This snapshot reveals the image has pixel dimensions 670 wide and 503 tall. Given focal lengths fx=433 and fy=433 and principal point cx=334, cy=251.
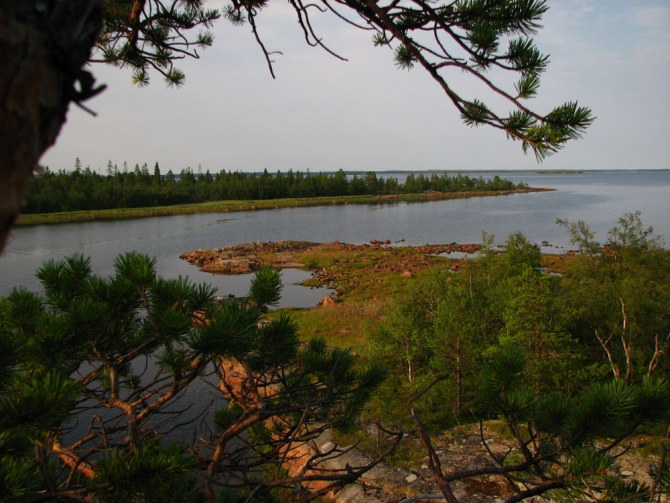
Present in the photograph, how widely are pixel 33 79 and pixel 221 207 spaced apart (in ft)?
241

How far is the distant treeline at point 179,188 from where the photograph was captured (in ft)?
206

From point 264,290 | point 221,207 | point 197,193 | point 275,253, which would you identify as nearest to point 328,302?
point 275,253

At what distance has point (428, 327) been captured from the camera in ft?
39.4

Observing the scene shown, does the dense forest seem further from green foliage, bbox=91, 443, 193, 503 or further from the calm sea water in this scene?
the calm sea water

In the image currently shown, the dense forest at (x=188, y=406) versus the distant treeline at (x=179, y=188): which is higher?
the distant treeline at (x=179, y=188)

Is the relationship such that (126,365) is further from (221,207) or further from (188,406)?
(221,207)

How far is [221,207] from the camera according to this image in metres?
71.6

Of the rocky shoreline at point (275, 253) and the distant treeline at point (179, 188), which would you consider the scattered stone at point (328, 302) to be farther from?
the distant treeline at point (179, 188)

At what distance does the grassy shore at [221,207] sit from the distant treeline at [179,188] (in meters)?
3.82

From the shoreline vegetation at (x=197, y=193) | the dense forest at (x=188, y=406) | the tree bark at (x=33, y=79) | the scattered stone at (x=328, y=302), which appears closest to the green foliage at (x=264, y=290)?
the dense forest at (x=188, y=406)

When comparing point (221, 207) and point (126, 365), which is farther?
point (221, 207)

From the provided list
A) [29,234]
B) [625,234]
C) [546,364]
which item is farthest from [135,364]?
[29,234]

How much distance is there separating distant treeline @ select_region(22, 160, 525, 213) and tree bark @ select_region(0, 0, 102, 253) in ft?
204

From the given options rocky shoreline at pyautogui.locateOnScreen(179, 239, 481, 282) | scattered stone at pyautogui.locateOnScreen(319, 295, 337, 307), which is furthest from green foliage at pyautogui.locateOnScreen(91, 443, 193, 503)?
rocky shoreline at pyautogui.locateOnScreen(179, 239, 481, 282)
